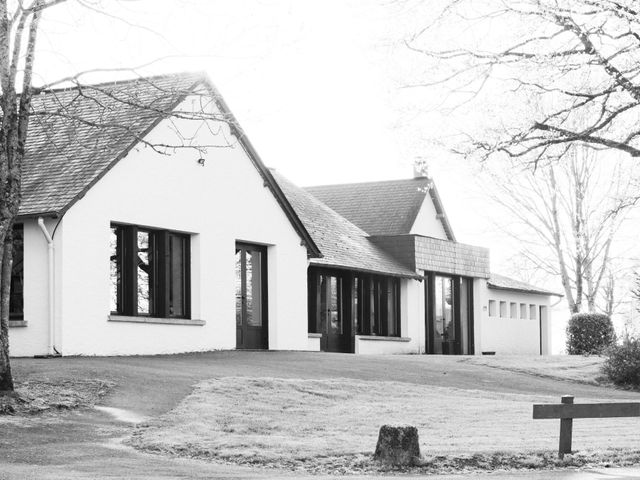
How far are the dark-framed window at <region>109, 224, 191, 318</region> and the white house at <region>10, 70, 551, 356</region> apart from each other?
3 cm

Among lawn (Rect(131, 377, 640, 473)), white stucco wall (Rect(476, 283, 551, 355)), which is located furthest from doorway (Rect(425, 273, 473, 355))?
lawn (Rect(131, 377, 640, 473))

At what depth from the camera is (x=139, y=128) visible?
2502 centimetres

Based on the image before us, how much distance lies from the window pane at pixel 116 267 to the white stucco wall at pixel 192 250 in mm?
415

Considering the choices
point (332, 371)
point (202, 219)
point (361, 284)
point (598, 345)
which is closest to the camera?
point (332, 371)

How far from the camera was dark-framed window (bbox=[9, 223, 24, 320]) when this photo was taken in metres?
23.6

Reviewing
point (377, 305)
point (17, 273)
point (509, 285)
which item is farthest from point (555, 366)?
point (509, 285)

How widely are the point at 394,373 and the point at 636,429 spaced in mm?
7999

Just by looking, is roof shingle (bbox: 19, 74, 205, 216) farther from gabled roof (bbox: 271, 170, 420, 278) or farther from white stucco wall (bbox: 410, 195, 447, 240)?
white stucco wall (bbox: 410, 195, 447, 240)

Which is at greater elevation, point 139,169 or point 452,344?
point 139,169

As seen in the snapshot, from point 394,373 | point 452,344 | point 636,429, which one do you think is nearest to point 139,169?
point 394,373

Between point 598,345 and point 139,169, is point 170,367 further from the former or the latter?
point 598,345

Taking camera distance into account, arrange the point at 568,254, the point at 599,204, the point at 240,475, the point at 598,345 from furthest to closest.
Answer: the point at 568,254
the point at 599,204
the point at 598,345
the point at 240,475

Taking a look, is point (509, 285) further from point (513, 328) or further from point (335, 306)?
point (335, 306)

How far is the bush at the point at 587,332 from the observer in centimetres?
4066
